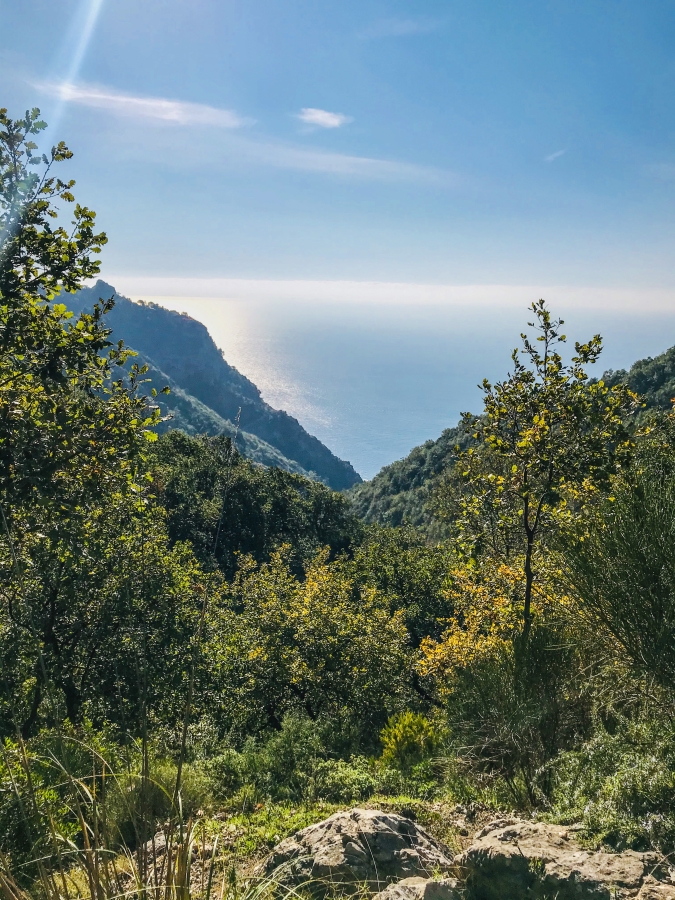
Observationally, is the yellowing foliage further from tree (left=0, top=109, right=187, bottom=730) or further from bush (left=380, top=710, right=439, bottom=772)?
tree (left=0, top=109, right=187, bottom=730)

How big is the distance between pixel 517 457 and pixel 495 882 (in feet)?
17.7

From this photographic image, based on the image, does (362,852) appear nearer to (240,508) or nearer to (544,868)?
(544,868)

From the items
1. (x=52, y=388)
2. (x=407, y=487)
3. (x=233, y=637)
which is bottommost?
(x=233, y=637)

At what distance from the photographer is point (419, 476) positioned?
105 m

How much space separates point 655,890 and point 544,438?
5252mm

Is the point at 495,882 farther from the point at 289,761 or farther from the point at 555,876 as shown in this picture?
the point at 289,761

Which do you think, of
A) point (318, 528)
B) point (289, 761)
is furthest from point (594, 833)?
point (318, 528)

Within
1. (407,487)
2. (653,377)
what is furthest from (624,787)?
(407,487)

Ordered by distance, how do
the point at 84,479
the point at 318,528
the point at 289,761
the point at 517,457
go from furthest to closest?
the point at 318,528, the point at 289,761, the point at 517,457, the point at 84,479

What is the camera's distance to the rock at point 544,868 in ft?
11.7

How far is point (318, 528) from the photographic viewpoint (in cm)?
5525

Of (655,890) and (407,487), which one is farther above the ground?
(407,487)

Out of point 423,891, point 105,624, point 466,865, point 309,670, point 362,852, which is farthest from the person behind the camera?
point 309,670

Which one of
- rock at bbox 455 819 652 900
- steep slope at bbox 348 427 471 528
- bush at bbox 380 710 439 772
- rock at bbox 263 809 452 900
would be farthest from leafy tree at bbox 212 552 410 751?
steep slope at bbox 348 427 471 528
